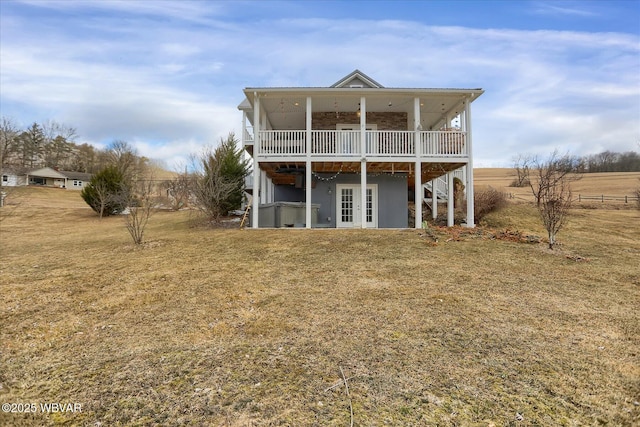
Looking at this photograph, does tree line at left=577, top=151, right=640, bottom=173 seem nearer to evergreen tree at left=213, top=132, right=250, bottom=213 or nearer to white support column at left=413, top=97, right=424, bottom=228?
white support column at left=413, top=97, right=424, bottom=228

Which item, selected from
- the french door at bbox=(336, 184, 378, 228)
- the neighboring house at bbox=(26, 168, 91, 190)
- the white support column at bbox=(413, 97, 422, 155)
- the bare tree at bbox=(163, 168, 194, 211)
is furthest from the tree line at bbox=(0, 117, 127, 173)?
the white support column at bbox=(413, 97, 422, 155)

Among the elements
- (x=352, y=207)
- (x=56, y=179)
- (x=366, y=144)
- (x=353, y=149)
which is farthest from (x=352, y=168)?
(x=56, y=179)

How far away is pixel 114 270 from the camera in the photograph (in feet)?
24.0

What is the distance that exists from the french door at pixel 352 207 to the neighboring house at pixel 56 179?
4779cm

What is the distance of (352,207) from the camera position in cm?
1512

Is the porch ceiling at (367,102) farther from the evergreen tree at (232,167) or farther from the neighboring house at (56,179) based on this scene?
the neighboring house at (56,179)

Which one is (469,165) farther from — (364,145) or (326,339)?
(326,339)

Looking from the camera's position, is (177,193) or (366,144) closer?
(366,144)

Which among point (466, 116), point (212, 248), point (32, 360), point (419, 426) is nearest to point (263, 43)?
point (466, 116)

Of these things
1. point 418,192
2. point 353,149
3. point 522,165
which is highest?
point 522,165

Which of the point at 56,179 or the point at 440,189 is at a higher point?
the point at 56,179

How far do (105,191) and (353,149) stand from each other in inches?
695

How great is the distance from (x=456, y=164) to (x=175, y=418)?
43.9ft

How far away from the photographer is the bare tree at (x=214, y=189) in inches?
573
